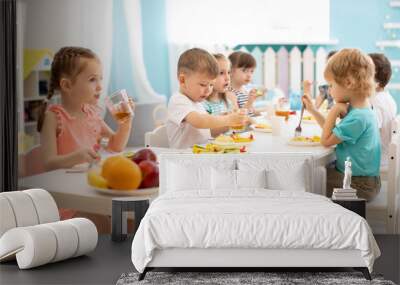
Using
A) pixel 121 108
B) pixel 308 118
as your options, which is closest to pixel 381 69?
pixel 308 118

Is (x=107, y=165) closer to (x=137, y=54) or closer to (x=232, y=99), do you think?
(x=137, y=54)

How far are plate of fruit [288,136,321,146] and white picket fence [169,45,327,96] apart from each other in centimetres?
45

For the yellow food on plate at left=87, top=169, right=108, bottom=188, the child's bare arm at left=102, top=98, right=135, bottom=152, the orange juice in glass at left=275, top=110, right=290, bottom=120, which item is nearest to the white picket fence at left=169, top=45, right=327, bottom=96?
the orange juice in glass at left=275, top=110, right=290, bottom=120

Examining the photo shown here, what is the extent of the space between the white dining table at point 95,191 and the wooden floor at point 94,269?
2.66ft

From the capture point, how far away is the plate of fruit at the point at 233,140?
7465mm

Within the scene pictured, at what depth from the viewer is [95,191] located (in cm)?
770

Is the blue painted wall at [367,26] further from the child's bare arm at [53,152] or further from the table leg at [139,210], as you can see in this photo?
the child's bare arm at [53,152]

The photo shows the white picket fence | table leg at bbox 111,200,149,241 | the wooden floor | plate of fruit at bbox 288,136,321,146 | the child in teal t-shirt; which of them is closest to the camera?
the wooden floor

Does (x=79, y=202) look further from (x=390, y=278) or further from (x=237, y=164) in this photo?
(x=390, y=278)

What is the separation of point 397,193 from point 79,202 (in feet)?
9.61

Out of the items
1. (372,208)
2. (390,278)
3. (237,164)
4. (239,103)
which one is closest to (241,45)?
(239,103)

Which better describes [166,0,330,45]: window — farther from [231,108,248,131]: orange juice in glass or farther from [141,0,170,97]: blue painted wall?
[231,108,248,131]: orange juice in glass

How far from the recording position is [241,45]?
7.53 m

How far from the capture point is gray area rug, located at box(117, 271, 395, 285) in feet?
18.5
